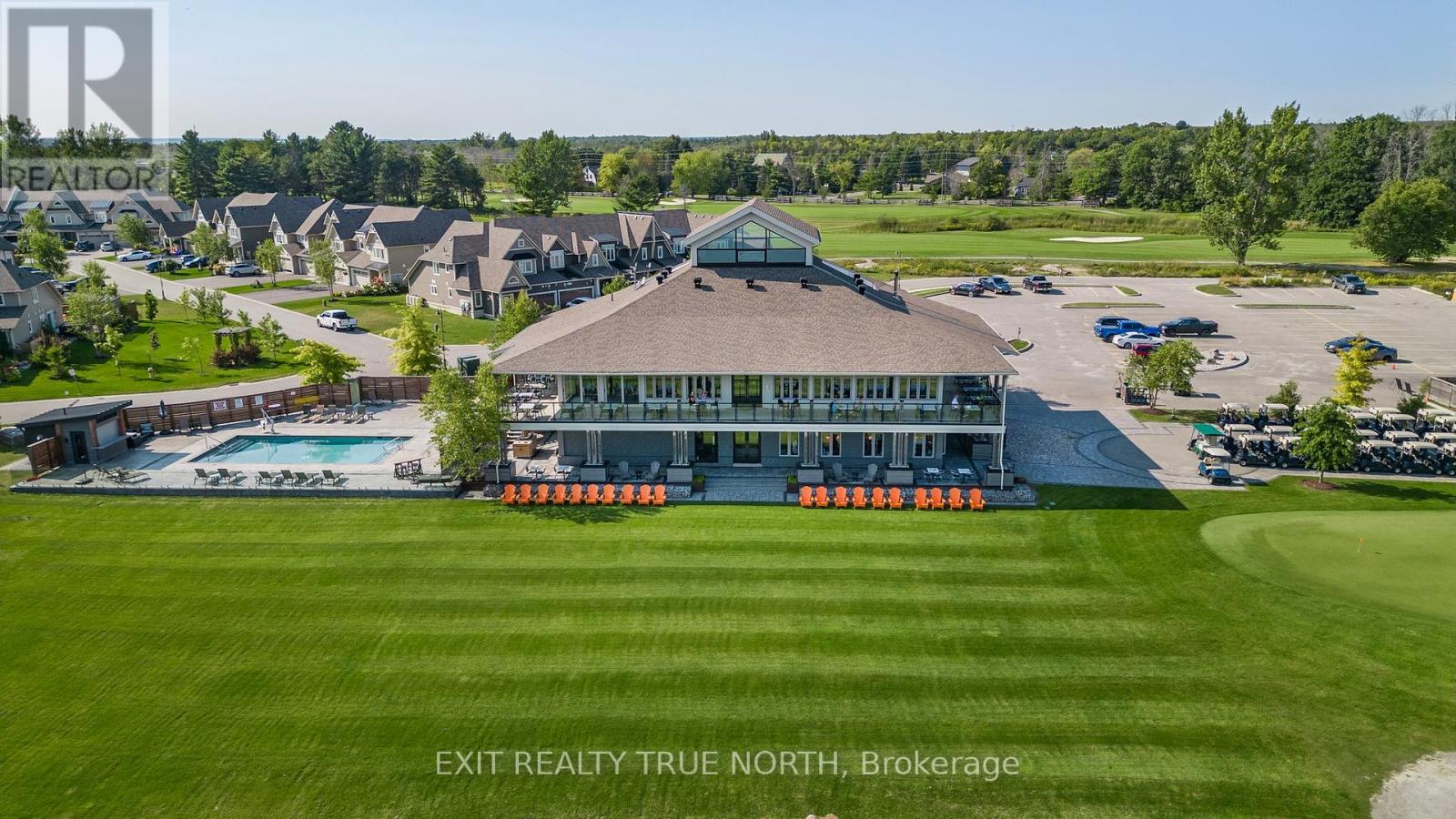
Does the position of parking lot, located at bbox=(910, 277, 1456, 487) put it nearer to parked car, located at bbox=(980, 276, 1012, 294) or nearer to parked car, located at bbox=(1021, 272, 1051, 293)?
parked car, located at bbox=(980, 276, 1012, 294)

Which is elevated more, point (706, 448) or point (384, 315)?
point (384, 315)

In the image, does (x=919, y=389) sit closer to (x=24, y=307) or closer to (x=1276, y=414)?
(x=1276, y=414)

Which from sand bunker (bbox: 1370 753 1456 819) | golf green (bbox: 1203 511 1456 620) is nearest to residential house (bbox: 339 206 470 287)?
golf green (bbox: 1203 511 1456 620)

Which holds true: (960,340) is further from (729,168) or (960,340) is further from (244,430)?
(729,168)

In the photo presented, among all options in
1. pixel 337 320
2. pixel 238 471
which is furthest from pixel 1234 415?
pixel 337 320

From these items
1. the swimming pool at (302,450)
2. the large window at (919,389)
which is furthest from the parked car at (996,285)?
the swimming pool at (302,450)

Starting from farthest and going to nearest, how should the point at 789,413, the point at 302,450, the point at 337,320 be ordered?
the point at 337,320
the point at 302,450
the point at 789,413

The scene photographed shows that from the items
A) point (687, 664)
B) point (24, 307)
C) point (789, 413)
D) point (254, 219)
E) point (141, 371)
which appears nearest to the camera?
point (687, 664)

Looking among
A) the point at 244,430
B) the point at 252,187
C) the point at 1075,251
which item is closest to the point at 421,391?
the point at 244,430
